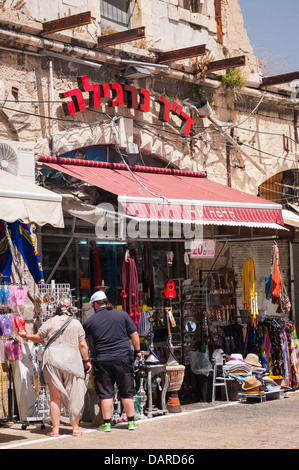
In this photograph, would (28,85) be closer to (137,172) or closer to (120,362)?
(137,172)

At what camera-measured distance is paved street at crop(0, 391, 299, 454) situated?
8.02 metres

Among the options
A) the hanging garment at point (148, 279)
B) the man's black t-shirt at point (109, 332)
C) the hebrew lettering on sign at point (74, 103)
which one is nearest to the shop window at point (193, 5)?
the hebrew lettering on sign at point (74, 103)

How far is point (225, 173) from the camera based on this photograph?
46.8 ft

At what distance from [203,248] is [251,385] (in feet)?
8.75

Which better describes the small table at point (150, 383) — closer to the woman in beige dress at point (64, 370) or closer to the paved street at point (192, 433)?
the paved street at point (192, 433)

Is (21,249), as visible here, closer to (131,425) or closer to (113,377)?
(113,377)

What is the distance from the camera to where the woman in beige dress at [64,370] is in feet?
28.9

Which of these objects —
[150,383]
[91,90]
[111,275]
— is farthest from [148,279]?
[91,90]

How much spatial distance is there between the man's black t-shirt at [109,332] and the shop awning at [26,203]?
129cm

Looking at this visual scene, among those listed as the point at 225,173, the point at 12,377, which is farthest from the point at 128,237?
the point at 225,173

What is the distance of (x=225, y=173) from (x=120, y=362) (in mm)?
6038

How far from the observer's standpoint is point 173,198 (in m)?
10.5

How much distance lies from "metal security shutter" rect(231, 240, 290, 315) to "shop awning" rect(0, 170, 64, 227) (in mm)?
5696

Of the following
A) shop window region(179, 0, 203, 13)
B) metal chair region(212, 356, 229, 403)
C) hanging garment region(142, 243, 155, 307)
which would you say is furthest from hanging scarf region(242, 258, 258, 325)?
shop window region(179, 0, 203, 13)
